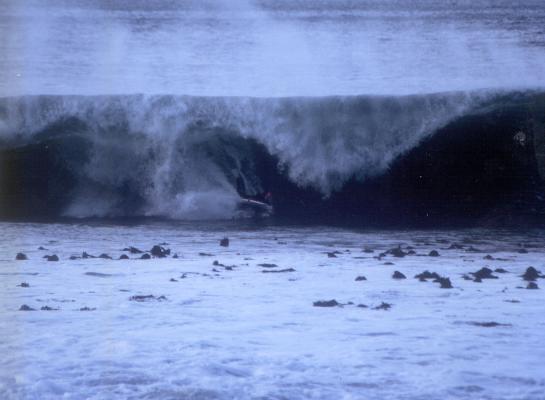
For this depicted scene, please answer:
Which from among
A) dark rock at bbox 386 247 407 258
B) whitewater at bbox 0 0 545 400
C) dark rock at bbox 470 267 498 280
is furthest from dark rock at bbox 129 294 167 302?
dark rock at bbox 386 247 407 258

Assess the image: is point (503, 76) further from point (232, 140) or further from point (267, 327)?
point (267, 327)

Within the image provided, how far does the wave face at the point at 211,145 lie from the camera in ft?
56.9

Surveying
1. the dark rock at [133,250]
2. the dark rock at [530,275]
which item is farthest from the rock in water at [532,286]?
the dark rock at [133,250]

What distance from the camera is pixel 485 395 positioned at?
5.60 m

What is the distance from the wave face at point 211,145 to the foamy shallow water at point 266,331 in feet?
19.4

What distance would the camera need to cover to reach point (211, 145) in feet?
59.2

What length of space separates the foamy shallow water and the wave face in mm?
5923

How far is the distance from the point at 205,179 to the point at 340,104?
127 inches

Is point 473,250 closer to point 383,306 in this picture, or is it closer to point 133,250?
point 133,250

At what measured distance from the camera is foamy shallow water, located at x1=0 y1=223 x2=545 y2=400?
5.78 metres

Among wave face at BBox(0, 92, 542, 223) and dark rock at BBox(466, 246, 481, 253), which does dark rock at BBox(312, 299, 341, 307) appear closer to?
dark rock at BBox(466, 246, 481, 253)

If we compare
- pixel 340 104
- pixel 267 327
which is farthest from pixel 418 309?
pixel 340 104

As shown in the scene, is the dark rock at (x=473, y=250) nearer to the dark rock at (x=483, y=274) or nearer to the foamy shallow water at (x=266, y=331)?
the foamy shallow water at (x=266, y=331)

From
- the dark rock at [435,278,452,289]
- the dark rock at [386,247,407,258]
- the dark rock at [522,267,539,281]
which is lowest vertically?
the dark rock at [435,278,452,289]
